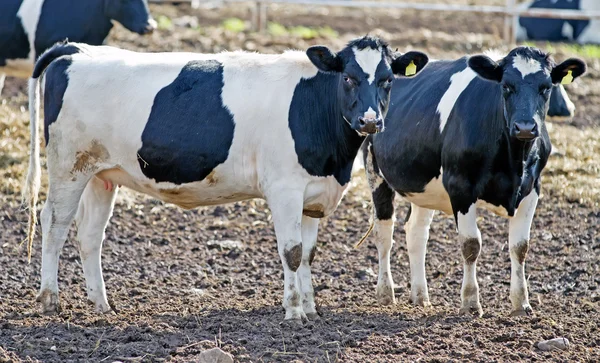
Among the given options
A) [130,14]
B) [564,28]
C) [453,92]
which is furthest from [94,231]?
[564,28]

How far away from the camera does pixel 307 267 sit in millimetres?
7562

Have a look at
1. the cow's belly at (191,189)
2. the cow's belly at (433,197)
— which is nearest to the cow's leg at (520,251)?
the cow's belly at (433,197)

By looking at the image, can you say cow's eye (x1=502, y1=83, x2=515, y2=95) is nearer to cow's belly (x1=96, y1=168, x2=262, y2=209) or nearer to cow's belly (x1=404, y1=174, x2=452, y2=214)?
cow's belly (x1=404, y1=174, x2=452, y2=214)

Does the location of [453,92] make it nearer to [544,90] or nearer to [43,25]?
[544,90]

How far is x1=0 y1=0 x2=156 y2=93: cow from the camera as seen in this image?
12.4 metres

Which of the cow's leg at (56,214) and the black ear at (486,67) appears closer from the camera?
the black ear at (486,67)

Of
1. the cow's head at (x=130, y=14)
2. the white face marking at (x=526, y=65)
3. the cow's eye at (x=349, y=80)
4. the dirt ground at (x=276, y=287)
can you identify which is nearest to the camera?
the dirt ground at (x=276, y=287)

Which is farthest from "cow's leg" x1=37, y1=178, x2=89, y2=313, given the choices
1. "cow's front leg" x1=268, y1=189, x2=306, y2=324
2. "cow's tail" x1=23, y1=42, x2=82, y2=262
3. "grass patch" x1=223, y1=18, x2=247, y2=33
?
"grass patch" x1=223, y1=18, x2=247, y2=33

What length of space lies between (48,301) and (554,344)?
3.54m

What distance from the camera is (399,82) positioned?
891 cm

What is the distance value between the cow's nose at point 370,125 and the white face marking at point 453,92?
1153mm

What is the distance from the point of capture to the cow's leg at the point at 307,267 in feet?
24.5

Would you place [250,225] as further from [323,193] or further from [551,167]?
[551,167]

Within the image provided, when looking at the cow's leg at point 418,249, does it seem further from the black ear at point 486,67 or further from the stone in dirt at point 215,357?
the stone in dirt at point 215,357
